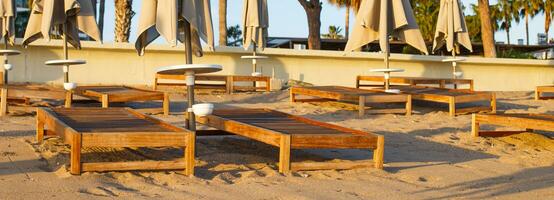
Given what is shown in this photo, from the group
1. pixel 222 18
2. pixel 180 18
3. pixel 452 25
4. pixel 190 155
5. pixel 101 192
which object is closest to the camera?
pixel 101 192

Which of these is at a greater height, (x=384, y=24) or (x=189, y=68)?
(x=384, y=24)

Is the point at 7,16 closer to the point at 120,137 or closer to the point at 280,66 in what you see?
the point at 120,137

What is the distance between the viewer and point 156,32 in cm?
716

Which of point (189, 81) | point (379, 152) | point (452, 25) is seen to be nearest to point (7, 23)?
point (189, 81)

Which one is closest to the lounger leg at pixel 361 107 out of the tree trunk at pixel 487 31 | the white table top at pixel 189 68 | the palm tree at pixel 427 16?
the white table top at pixel 189 68

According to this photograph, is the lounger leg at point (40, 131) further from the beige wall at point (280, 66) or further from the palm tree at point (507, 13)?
the palm tree at point (507, 13)

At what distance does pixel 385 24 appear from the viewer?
39.0 feet

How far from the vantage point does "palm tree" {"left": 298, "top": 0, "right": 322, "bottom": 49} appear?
988 inches

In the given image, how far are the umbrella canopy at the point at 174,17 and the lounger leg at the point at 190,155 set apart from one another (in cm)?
89

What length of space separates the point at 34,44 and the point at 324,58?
6.22m

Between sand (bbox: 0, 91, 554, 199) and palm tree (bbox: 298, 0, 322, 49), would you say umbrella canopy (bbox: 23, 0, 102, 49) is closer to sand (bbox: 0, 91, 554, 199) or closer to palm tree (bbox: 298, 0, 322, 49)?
sand (bbox: 0, 91, 554, 199)

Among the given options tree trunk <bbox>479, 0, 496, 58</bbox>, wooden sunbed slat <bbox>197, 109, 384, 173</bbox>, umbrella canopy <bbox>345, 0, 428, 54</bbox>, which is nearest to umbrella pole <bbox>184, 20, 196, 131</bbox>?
wooden sunbed slat <bbox>197, 109, 384, 173</bbox>

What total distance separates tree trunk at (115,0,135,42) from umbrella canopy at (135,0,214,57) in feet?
49.6

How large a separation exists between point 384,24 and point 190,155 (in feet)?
21.4
